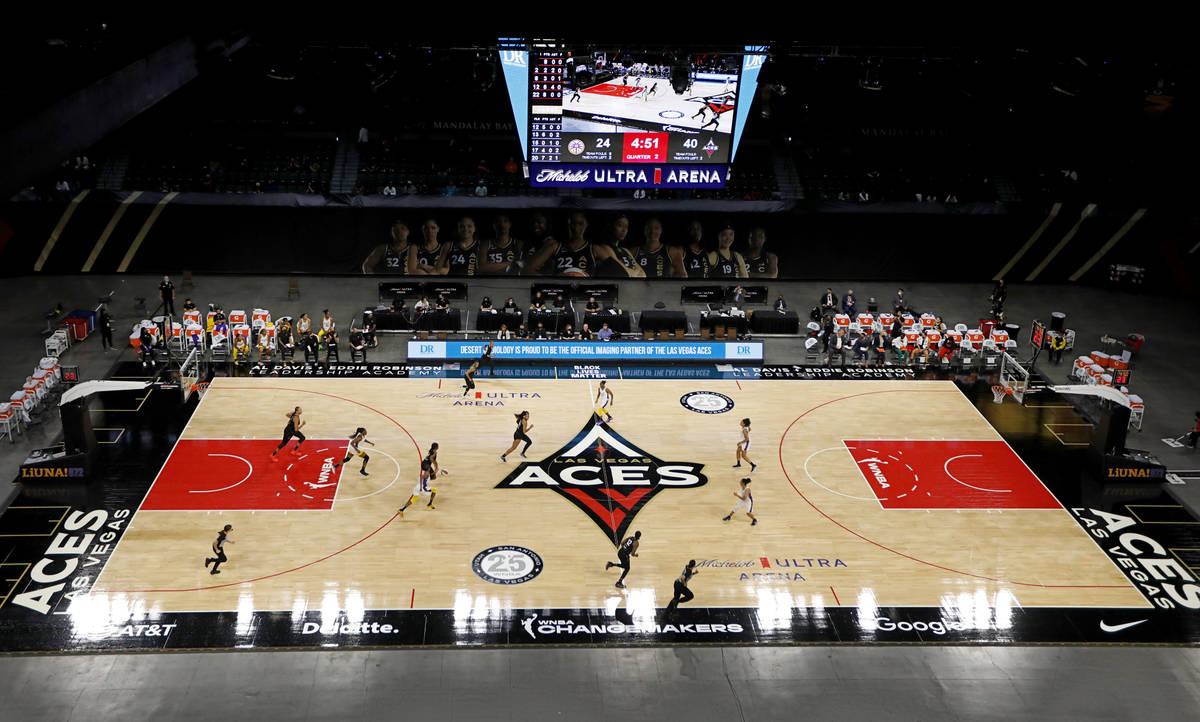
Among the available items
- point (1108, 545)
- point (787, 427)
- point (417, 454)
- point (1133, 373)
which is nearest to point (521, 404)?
point (417, 454)

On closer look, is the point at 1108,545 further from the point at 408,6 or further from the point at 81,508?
the point at 81,508

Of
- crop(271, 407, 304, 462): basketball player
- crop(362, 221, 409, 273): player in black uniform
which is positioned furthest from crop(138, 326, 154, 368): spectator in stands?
crop(362, 221, 409, 273): player in black uniform

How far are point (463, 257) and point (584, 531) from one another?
67.3 ft

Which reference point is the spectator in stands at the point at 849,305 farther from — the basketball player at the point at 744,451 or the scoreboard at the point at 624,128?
the basketball player at the point at 744,451

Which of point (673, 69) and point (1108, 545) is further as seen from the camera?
point (673, 69)

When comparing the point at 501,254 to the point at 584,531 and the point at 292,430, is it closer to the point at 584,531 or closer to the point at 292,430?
the point at 292,430

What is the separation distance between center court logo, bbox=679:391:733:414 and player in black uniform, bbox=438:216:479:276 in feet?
46.0

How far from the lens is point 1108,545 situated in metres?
25.4

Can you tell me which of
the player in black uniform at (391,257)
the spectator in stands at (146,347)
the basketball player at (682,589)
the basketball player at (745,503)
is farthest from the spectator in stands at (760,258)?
the basketball player at (682,589)

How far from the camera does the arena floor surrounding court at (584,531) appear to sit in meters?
22.0

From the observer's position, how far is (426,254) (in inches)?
1694

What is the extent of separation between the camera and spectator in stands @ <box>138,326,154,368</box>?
110ft

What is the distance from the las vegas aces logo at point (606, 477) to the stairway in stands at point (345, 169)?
65.2ft

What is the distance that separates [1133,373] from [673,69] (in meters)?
18.9
